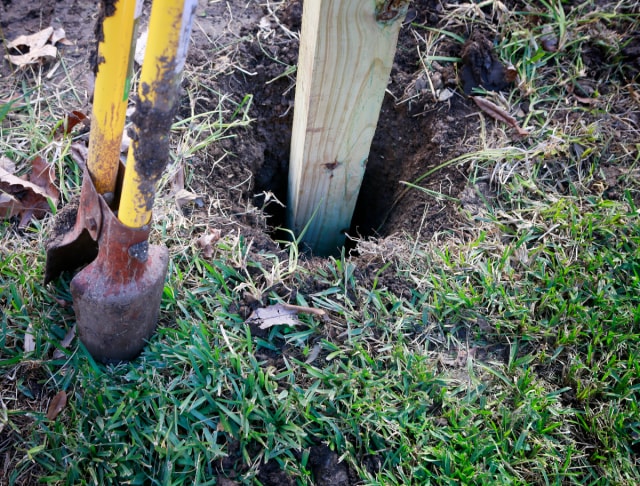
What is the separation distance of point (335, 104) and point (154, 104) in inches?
28.8

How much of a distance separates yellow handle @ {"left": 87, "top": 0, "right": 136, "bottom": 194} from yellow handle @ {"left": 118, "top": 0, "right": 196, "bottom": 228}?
158 mm

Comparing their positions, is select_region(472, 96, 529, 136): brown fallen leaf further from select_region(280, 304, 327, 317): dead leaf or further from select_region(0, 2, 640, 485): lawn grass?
select_region(280, 304, 327, 317): dead leaf

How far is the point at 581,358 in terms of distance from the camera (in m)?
1.94

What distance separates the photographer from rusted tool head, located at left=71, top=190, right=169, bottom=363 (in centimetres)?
151

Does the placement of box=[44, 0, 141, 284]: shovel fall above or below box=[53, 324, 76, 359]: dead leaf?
above

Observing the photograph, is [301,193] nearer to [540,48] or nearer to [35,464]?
[35,464]

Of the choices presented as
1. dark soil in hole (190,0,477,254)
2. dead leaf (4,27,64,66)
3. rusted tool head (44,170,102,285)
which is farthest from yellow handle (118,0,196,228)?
dead leaf (4,27,64,66)

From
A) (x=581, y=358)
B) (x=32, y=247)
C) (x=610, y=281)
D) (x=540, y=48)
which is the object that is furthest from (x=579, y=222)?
A: (x=32, y=247)

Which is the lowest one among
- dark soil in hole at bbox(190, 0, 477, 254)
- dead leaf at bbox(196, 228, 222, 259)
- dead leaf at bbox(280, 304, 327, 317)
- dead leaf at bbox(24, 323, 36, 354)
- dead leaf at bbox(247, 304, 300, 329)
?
dead leaf at bbox(24, 323, 36, 354)

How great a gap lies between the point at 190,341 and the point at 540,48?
207cm

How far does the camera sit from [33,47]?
2.37 m

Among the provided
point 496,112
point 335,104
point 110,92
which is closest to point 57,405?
point 110,92

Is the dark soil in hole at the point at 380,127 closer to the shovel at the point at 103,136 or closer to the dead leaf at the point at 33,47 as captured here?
the dead leaf at the point at 33,47

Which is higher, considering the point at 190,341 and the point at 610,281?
the point at 610,281
